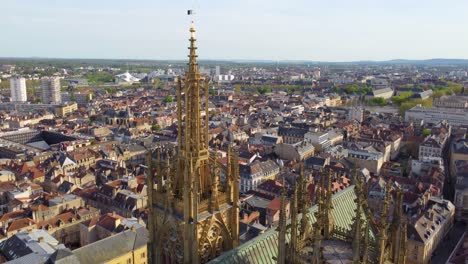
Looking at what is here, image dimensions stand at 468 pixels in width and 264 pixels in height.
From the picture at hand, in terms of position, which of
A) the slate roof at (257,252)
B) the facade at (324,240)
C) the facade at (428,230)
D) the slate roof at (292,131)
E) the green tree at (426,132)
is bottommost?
the facade at (428,230)

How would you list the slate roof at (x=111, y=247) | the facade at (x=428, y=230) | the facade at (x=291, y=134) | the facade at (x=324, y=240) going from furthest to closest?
1. the facade at (x=291, y=134)
2. the facade at (x=428, y=230)
3. the slate roof at (x=111, y=247)
4. the facade at (x=324, y=240)

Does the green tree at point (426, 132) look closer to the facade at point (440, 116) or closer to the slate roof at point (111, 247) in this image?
the facade at point (440, 116)

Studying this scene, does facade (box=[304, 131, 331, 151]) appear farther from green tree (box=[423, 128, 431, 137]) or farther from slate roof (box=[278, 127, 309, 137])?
green tree (box=[423, 128, 431, 137])

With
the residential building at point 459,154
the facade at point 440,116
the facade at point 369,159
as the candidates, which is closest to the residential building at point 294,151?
the facade at point 369,159

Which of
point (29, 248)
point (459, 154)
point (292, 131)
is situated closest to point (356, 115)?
point (292, 131)

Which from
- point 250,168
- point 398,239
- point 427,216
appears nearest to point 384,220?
point 398,239

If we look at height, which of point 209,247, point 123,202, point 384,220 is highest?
point 384,220

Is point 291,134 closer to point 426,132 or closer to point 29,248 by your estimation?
point 426,132

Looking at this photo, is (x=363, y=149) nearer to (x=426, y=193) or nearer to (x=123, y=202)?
(x=426, y=193)

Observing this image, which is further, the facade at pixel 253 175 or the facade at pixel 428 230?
the facade at pixel 253 175
